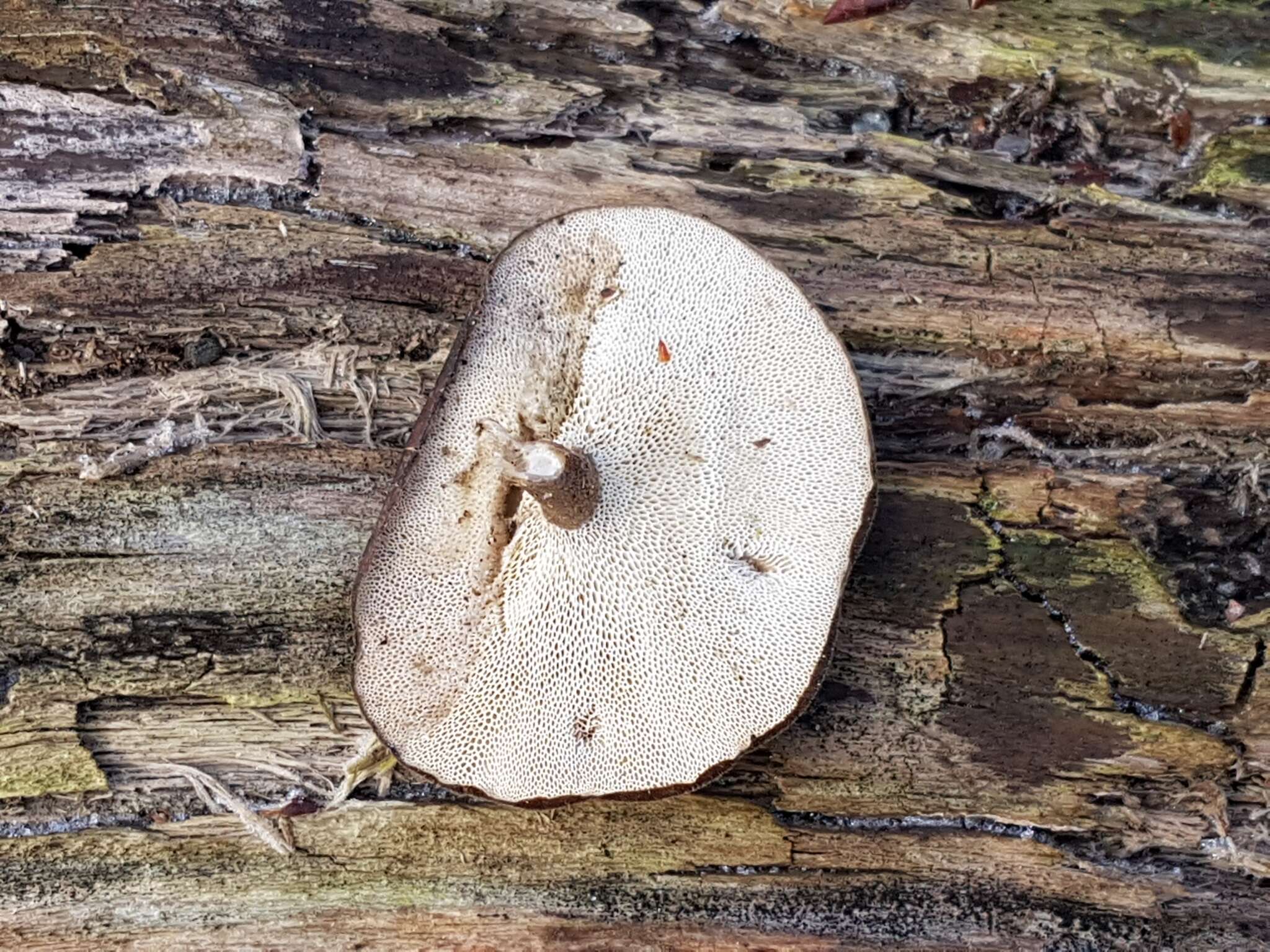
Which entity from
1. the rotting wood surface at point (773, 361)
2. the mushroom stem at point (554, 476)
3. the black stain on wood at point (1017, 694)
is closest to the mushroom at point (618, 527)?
the mushroom stem at point (554, 476)

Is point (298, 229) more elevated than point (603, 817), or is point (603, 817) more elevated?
point (298, 229)

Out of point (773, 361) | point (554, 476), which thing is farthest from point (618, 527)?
point (773, 361)

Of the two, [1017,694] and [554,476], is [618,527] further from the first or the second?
[1017,694]

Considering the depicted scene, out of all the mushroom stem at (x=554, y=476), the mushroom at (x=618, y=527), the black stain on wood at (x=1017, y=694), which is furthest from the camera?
the black stain on wood at (x=1017, y=694)

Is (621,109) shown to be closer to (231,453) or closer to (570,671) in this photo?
(231,453)

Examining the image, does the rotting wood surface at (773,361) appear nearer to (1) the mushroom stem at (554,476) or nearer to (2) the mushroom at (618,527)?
(2) the mushroom at (618,527)

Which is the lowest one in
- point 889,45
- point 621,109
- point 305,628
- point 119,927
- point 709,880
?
point 119,927

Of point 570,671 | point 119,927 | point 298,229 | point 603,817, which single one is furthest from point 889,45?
point 119,927
